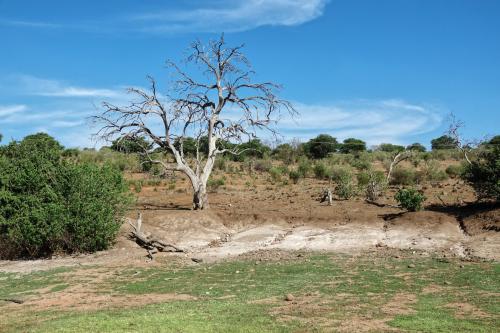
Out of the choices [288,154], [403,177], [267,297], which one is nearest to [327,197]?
[403,177]

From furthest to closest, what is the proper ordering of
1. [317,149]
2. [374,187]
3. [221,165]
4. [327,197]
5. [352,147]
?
[352,147] < [317,149] < [221,165] < [327,197] < [374,187]

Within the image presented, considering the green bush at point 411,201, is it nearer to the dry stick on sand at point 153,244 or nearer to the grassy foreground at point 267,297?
the grassy foreground at point 267,297

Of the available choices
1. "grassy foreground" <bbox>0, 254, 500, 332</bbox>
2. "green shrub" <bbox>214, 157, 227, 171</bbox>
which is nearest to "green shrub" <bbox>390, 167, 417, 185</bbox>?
"green shrub" <bbox>214, 157, 227, 171</bbox>

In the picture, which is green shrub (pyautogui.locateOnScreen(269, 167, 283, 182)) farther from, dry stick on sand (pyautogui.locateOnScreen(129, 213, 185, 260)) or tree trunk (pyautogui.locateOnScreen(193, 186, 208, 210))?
dry stick on sand (pyautogui.locateOnScreen(129, 213, 185, 260))

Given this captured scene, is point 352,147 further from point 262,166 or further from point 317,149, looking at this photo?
point 262,166

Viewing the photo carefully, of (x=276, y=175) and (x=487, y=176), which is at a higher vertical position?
(x=276, y=175)

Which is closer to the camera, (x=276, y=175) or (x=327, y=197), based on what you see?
(x=327, y=197)

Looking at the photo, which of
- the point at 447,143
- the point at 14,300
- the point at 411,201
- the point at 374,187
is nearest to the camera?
the point at 14,300

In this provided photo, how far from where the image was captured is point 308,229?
68.3ft

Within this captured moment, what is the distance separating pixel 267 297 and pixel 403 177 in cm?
2358

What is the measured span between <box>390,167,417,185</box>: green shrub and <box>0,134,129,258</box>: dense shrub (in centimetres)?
1886

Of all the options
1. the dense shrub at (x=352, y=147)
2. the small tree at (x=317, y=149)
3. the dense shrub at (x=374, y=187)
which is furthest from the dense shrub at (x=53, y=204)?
the dense shrub at (x=352, y=147)

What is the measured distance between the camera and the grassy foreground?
9.02m

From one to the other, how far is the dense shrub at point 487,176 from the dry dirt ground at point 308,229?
55 centimetres
